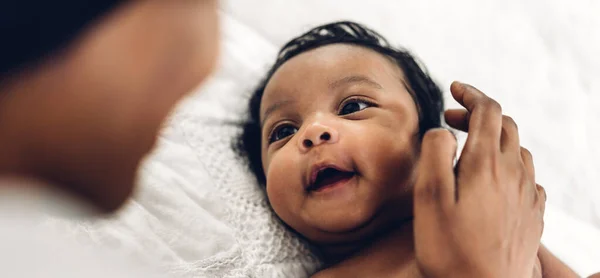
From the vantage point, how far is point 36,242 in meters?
0.59

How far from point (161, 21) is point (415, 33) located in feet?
3.50

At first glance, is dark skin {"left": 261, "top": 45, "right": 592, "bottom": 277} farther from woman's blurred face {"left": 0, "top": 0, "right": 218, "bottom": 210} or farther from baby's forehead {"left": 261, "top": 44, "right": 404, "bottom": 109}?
woman's blurred face {"left": 0, "top": 0, "right": 218, "bottom": 210}

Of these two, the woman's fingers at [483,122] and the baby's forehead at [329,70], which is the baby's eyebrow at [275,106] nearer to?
the baby's forehead at [329,70]

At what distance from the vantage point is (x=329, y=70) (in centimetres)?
85

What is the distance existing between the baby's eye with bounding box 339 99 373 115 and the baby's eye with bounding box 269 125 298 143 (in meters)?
0.09

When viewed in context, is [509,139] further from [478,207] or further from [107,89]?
[107,89]

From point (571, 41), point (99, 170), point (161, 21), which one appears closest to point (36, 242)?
point (99, 170)

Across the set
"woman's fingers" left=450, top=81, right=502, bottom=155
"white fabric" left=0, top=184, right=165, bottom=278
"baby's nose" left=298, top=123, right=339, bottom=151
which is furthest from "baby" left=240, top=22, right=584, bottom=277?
"white fabric" left=0, top=184, right=165, bottom=278

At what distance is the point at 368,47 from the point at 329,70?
0.34 feet

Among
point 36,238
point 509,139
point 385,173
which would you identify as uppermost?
point 509,139

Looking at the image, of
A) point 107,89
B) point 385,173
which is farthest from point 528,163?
point 107,89

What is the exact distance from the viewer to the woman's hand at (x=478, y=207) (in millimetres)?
608

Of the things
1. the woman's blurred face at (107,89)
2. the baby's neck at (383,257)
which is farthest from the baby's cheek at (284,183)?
the woman's blurred face at (107,89)

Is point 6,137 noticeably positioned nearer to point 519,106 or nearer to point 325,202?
point 325,202
